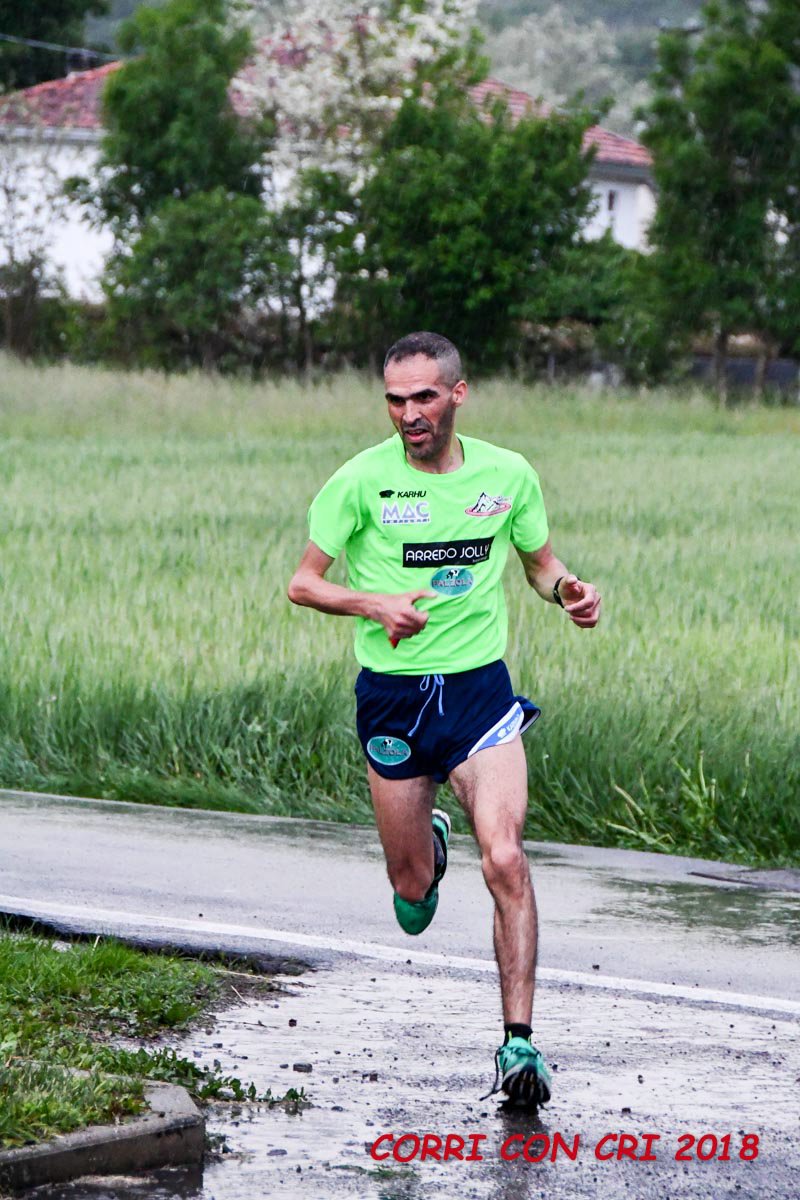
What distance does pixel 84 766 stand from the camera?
1166 centimetres

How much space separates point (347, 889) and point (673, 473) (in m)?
20.5

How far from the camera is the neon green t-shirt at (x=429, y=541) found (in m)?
5.94

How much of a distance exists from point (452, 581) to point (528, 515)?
0.35 meters

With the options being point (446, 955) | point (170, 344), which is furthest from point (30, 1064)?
point (170, 344)

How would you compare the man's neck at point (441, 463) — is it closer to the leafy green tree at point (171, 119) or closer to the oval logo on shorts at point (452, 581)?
the oval logo on shorts at point (452, 581)

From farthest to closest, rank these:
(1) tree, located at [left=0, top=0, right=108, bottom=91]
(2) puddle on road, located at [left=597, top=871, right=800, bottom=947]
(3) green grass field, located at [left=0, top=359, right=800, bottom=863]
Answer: (1) tree, located at [left=0, top=0, right=108, bottom=91] < (3) green grass field, located at [left=0, top=359, right=800, bottom=863] < (2) puddle on road, located at [left=597, top=871, right=800, bottom=947]

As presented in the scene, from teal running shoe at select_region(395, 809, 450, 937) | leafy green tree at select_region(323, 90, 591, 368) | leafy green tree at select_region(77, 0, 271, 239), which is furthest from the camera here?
leafy green tree at select_region(77, 0, 271, 239)

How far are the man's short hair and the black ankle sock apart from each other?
1.72m

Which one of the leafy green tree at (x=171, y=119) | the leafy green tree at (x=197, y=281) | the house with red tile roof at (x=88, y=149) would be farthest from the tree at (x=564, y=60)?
the leafy green tree at (x=197, y=281)

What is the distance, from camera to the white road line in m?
6.76

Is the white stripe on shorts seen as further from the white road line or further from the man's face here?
the white road line

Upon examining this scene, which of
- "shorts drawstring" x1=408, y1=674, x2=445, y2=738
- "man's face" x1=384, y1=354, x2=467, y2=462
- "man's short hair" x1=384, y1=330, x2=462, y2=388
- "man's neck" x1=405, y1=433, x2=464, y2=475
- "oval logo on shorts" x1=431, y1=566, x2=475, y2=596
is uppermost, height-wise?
"man's short hair" x1=384, y1=330, x2=462, y2=388

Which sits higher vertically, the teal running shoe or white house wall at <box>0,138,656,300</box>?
the teal running shoe

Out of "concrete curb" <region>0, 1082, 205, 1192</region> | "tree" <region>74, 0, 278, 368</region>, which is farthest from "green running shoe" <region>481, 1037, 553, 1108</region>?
"tree" <region>74, 0, 278, 368</region>
